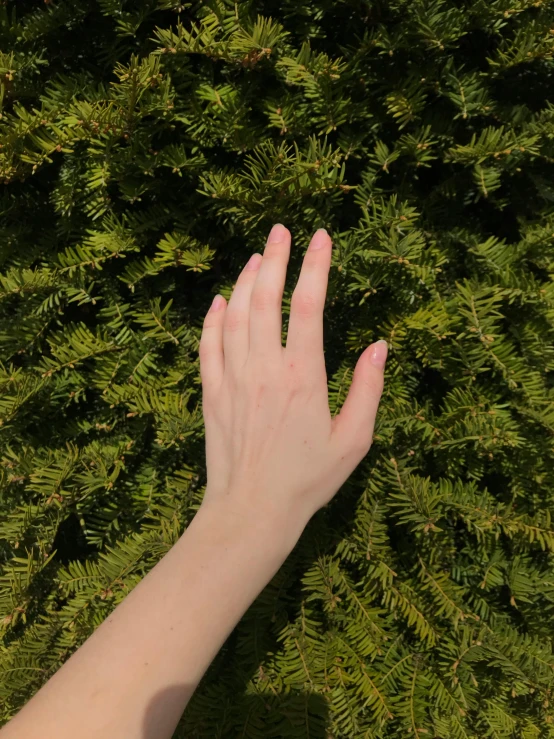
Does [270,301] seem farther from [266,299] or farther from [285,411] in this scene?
[285,411]

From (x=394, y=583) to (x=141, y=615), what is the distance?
0.42 meters

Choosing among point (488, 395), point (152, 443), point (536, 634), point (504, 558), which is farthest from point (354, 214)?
point (536, 634)

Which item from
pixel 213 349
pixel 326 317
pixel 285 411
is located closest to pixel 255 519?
pixel 285 411

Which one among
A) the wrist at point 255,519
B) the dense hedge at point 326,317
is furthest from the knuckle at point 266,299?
the wrist at point 255,519

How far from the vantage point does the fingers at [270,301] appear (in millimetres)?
633

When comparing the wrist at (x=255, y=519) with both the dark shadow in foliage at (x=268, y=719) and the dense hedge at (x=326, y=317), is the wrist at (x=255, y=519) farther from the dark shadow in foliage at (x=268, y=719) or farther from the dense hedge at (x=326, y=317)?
the dark shadow in foliage at (x=268, y=719)

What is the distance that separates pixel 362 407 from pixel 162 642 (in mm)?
358

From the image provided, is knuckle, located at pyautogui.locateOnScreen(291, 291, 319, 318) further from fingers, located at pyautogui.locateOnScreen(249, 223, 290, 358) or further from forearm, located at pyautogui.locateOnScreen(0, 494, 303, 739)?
forearm, located at pyautogui.locateOnScreen(0, 494, 303, 739)

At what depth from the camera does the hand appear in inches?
23.7

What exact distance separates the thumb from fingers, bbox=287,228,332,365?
7cm

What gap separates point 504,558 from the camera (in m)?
0.78

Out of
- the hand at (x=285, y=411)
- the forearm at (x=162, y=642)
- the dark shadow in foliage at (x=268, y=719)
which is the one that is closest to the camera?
the forearm at (x=162, y=642)

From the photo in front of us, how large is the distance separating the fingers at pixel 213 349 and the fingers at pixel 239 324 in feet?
0.05

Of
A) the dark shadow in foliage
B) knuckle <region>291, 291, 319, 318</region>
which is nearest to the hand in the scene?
knuckle <region>291, 291, 319, 318</region>
